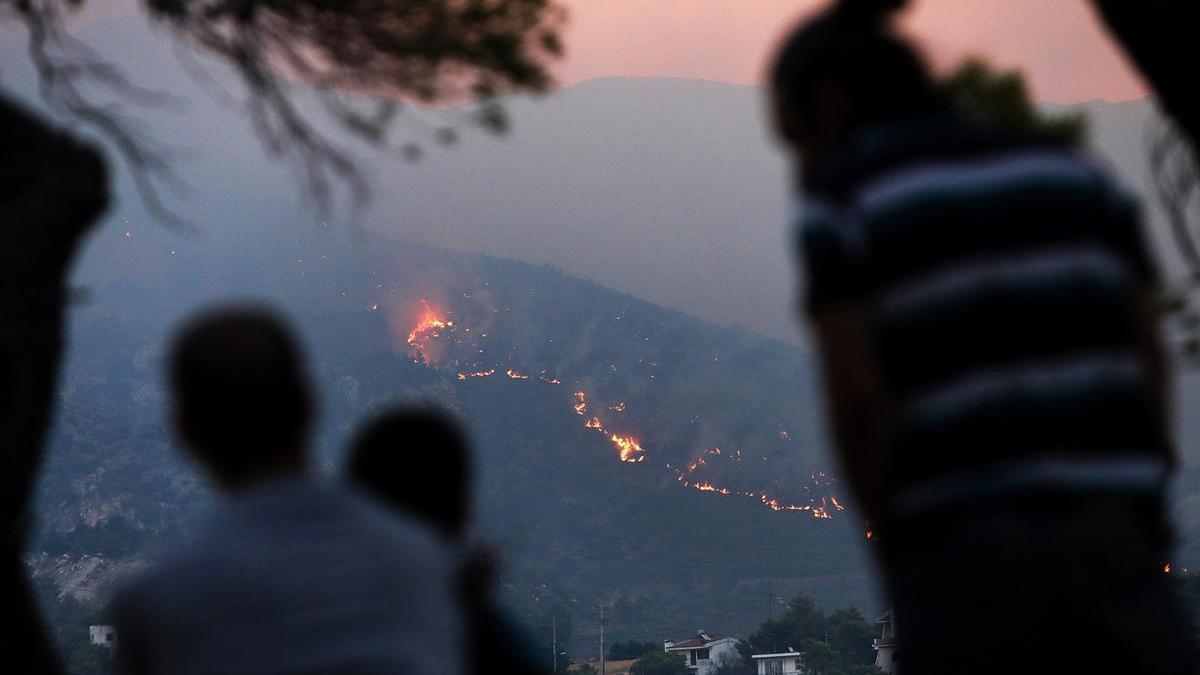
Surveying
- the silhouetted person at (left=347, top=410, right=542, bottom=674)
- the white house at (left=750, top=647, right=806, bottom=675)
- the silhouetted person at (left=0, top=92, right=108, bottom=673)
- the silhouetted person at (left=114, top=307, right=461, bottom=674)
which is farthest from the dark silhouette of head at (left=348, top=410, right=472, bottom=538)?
the white house at (left=750, top=647, right=806, bottom=675)

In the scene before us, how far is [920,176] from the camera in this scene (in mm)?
2252

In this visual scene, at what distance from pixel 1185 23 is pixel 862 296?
3.27 m

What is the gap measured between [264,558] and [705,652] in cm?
12596

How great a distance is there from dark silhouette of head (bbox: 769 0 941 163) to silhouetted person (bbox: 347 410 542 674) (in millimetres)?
1050

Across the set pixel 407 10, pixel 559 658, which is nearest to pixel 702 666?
pixel 559 658

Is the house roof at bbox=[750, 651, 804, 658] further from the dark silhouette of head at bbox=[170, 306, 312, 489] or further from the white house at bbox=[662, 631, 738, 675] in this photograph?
the dark silhouette of head at bbox=[170, 306, 312, 489]

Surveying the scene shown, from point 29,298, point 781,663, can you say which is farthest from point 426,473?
point 781,663

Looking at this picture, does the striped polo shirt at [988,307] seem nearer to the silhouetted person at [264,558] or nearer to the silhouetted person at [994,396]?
the silhouetted person at [994,396]

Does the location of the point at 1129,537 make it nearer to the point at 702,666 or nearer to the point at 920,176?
the point at 920,176

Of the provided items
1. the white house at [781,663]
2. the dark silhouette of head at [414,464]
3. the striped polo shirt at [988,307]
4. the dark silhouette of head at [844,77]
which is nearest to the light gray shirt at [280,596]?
the dark silhouette of head at [414,464]

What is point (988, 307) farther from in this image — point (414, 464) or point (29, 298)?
point (29, 298)

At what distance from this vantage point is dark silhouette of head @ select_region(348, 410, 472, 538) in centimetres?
307

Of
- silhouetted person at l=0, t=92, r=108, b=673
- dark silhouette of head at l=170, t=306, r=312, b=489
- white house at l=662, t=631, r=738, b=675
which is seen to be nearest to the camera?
dark silhouette of head at l=170, t=306, r=312, b=489

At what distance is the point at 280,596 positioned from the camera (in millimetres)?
2215
